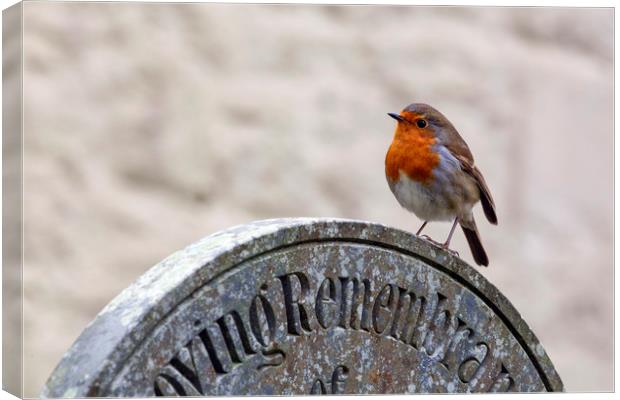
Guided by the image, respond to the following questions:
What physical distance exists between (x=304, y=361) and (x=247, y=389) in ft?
0.32

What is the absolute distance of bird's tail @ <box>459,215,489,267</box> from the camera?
2.00m

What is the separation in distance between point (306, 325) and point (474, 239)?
0.67 m

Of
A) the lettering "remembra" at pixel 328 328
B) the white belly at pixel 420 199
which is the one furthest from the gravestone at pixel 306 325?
the white belly at pixel 420 199

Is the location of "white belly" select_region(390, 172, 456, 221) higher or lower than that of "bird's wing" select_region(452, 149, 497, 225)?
lower

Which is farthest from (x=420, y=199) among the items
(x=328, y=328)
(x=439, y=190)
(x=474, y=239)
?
(x=328, y=328)

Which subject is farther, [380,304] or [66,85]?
[66,85]

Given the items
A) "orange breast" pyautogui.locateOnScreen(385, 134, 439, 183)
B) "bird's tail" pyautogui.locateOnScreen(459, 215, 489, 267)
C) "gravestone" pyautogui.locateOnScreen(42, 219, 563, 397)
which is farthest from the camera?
"bird's tail" pyautogui.locateOnScreen(459, 215, 489, 267)

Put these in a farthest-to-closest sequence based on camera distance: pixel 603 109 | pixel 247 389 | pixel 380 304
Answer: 1. pixel 603 109
2. pixel 380 304
3. pixel 247 389

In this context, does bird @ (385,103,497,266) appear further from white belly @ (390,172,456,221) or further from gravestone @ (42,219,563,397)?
gravestone @ (42,219,563,397)

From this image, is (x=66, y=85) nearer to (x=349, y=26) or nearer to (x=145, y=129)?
(x=145, y=129)

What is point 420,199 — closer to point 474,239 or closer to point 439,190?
point 439,190

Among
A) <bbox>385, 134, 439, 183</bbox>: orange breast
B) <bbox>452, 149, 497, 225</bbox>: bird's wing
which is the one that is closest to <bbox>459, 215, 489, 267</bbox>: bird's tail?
<bbox>452, 149, 497, 225</bbox>: bird's wing

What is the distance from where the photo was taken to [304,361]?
1.47 m

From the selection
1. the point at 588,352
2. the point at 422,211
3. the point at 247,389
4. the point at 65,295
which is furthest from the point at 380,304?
the point at 588,352
